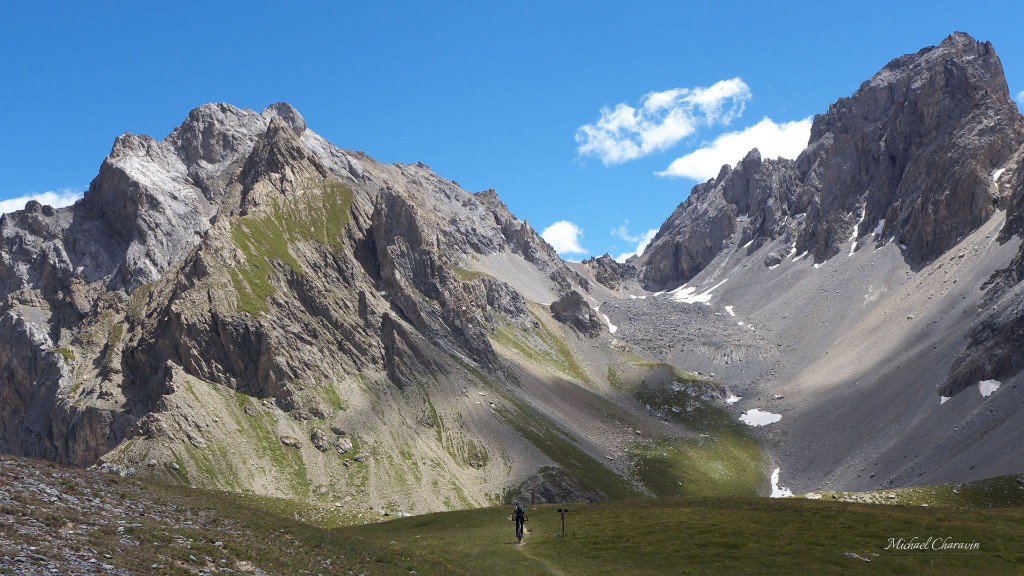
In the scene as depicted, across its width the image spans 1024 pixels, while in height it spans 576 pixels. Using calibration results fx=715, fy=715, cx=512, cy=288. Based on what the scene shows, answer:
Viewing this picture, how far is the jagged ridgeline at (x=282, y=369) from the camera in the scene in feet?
396

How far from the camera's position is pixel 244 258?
155m

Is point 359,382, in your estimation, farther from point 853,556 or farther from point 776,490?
point 853,556

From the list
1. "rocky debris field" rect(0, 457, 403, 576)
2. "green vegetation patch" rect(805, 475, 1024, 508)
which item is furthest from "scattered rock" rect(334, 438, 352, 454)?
"rocky debris field" rect(0, 457, 403, 576)

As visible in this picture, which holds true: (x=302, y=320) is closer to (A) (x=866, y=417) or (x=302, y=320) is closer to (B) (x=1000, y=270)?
(A) (x=866, y=417)

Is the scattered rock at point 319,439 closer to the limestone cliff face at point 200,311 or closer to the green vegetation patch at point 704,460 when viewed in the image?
the limestone cliff face at point 200,311

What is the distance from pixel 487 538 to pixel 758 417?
159 m

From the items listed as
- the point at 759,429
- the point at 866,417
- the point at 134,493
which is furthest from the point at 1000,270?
the point at 134,493

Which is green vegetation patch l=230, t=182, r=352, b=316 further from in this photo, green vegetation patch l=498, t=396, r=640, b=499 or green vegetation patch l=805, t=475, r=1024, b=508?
green vegetation patch l=805, t=475, r=1024, b=508

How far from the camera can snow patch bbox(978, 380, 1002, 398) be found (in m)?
128

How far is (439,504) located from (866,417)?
97.2 m

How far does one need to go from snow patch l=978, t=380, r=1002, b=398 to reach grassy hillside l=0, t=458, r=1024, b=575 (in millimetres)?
97795

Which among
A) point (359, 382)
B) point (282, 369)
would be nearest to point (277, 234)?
point (359, 382)

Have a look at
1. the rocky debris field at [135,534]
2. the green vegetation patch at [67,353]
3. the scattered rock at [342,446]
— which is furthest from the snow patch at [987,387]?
the green vegetation patch at [67,353]

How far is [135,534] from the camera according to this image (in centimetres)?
2745
